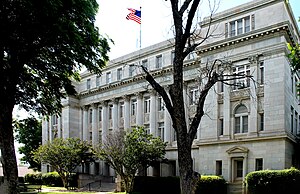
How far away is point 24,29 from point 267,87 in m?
19.7

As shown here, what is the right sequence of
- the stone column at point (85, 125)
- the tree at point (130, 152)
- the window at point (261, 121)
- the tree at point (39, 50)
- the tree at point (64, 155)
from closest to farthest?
the tree at point (39, 50)
the window at point (261, 121)
the tree at point (130, 152)
the tree at point (64, 155)
the stone column at point (85, 125)

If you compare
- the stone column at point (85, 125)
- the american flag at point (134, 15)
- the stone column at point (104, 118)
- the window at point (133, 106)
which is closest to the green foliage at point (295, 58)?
the american flag at point (134, 15)

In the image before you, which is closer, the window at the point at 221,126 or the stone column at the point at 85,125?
the window at the point at 221,126

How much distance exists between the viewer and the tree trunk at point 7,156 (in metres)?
15.2

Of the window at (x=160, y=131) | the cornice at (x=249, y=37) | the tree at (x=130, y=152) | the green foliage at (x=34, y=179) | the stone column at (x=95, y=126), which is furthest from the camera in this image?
the green foliage at (x=34, y=179)

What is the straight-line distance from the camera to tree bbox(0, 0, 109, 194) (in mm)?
14297

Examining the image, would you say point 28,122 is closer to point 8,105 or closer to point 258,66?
point 8,105

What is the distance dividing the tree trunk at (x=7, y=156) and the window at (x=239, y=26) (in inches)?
828

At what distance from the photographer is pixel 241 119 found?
94.1 feet

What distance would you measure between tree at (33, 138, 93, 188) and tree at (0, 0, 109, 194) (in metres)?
20.5

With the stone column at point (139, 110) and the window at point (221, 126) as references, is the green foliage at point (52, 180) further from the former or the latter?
the window at point (221, 126)

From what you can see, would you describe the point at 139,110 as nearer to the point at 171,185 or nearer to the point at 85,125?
the point at 85,125

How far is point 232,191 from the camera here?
27.5 m

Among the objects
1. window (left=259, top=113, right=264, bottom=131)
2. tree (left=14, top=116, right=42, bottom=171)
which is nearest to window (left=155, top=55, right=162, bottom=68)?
window (left=259, top=113, right=264, bottom=131)
